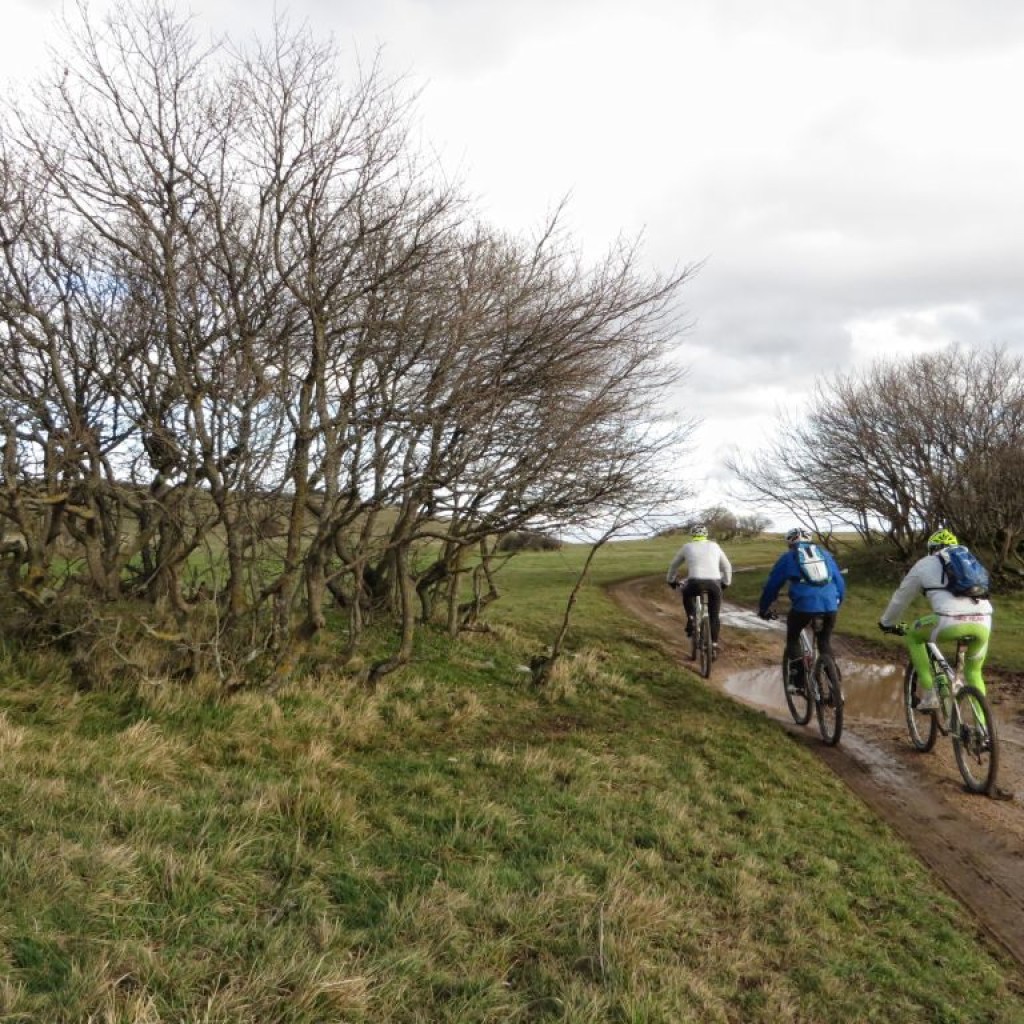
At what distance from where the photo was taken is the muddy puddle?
924cm

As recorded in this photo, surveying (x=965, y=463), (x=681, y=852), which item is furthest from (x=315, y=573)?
(x=965, y=463)

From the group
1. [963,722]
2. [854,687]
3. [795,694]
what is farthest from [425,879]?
[854,687]

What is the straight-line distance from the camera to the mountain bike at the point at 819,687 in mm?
7477

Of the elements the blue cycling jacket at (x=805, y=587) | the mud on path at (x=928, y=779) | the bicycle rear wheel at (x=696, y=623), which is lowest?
the mud on path at (x=928, y=779)

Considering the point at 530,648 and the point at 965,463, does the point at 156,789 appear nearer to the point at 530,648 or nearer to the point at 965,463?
the point at 530,648

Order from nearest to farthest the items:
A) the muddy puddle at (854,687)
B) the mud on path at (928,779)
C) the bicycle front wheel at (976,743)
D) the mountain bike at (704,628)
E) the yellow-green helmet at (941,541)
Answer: the mud on path at (928,779)
the bicycle front wheel at (976,743)
the yellow-green helmet at (941,541)
the muddy puddle at (854,687)
the mountain bike at (704,628)

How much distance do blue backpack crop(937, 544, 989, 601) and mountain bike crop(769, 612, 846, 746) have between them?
5.11 ft

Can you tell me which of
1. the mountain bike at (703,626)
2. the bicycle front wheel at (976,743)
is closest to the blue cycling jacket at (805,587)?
the bicycle front wheel at (976,743)

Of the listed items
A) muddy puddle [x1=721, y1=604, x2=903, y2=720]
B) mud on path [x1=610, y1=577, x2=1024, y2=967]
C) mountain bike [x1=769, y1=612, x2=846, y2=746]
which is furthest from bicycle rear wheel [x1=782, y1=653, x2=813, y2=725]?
muddy puddle [x1=721, y1=604, x2=903, y2=720]

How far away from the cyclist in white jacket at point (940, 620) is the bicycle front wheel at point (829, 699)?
80 centimetres

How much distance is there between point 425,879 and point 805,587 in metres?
5.50

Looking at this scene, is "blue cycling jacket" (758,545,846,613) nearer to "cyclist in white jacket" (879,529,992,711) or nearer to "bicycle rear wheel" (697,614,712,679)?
"cyclist in white jacket" (879,529,992,711)

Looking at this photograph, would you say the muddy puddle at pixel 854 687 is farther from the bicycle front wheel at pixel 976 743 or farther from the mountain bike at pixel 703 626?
the bicycle front wheel at pixel 976 743

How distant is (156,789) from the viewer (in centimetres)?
434
